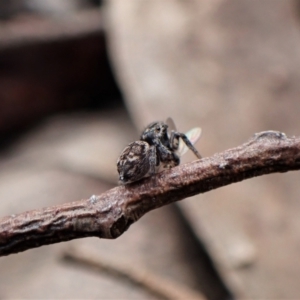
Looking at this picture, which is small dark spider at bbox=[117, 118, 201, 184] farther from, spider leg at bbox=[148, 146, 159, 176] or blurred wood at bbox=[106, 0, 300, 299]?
blurred wood at bbox=[106, 0, 300, 299]

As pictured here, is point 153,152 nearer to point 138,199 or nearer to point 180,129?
point 138,199

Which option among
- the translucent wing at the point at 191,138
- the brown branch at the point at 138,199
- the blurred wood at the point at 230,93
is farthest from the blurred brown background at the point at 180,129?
the brown branch at the point at 138,199

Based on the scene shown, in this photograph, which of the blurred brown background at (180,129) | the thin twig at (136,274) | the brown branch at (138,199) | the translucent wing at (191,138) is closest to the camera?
the brown branch at (138,199)

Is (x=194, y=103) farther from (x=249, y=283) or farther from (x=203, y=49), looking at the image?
(x=249, y=283)

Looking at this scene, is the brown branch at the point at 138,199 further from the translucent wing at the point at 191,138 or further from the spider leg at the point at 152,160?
the translucent wing at the point at 191,138

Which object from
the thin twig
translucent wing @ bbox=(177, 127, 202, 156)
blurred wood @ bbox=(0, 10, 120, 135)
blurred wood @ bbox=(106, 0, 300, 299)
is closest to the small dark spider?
translucent wing @ bbox=(177, 127, 202, 156)

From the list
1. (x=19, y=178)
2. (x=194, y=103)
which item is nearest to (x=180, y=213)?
(x=194, y=103)

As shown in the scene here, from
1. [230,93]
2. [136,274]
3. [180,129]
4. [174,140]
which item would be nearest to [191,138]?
[174,140]
